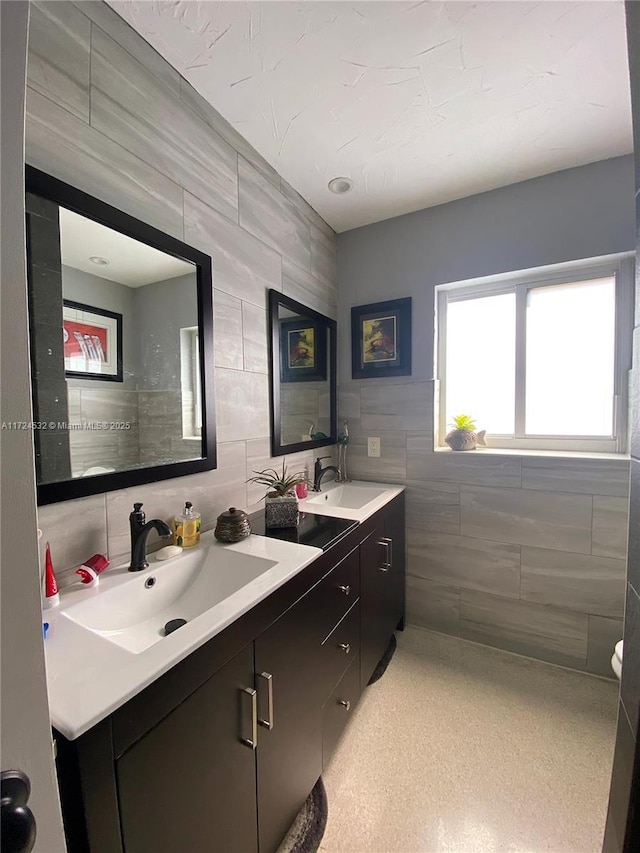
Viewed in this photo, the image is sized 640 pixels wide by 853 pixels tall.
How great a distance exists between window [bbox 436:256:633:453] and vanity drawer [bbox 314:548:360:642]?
47.5 inches

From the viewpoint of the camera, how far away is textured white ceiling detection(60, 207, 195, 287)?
3.04 ft

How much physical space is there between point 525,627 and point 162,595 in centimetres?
195

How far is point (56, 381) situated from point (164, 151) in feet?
2.97

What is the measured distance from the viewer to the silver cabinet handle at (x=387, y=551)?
5.64 ft

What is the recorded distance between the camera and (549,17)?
1.08 m

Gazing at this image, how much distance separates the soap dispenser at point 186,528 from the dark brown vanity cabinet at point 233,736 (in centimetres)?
41

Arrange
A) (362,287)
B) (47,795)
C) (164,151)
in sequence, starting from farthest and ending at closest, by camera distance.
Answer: (362,287) → (164,151) → (47,795)

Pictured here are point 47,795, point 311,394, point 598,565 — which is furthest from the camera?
point 311,394

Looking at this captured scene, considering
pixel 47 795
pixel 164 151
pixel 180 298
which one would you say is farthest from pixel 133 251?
pixel 47 795

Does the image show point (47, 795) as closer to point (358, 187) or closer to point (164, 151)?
point (164, 151)

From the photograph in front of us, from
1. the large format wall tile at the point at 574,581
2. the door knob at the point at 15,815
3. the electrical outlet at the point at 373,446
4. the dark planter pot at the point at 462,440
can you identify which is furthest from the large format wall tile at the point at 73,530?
the large format wall tile at the point at 574,581

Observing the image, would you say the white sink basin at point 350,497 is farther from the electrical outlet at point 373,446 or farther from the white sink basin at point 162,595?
the white sink basin at point 162,595

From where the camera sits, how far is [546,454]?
1.85m

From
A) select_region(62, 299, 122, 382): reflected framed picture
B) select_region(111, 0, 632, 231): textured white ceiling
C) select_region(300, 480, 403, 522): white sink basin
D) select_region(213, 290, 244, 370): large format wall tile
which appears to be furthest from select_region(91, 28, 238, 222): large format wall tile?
select_region(300, 480, 403, 522): white sink basin
